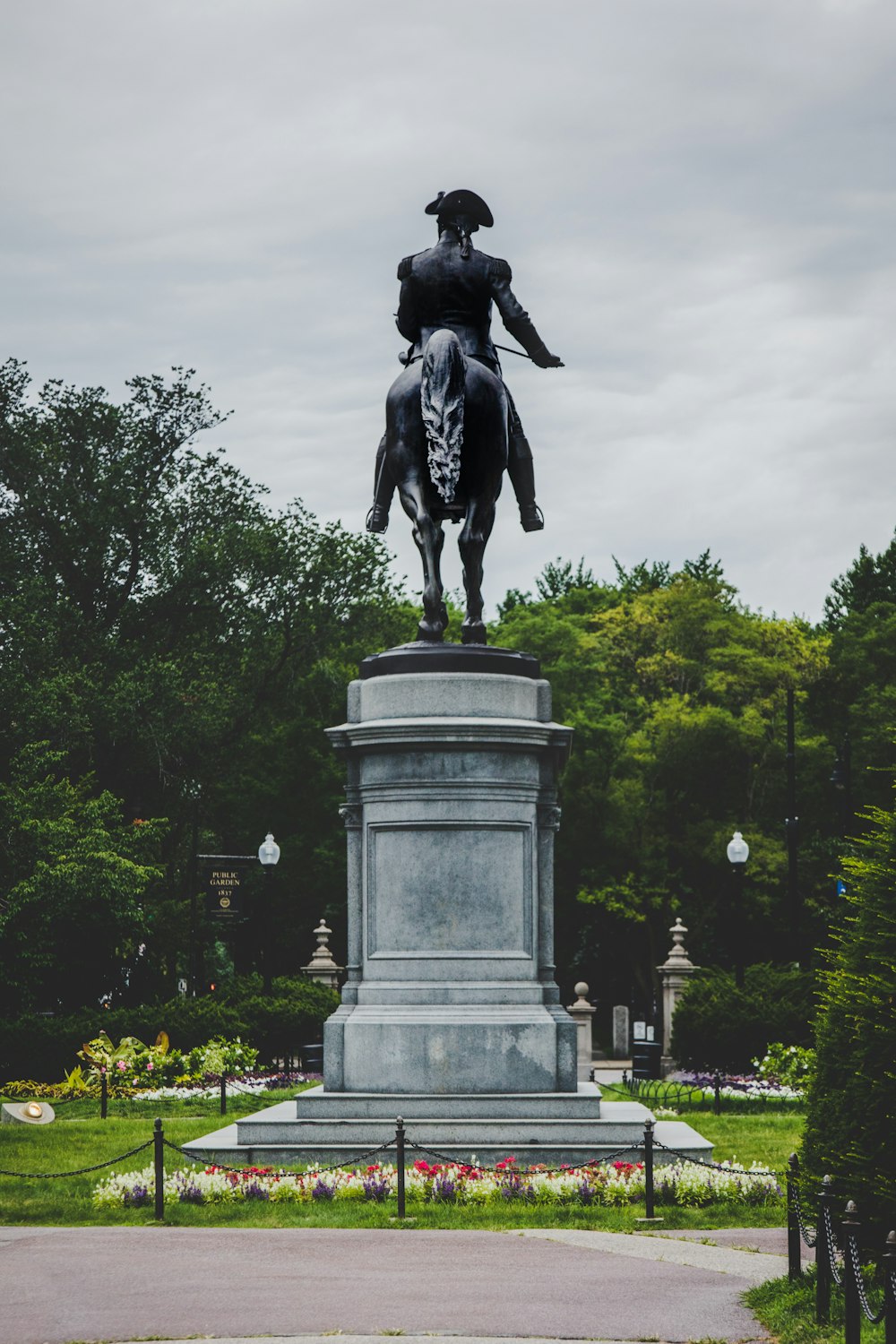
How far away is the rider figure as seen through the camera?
17781mm

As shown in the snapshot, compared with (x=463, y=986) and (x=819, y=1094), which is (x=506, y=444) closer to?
(x=463, y=986)

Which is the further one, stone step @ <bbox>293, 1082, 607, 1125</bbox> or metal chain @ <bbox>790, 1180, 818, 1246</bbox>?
stone step @ <bbox>293, 1082, 607, 1125</bbox>

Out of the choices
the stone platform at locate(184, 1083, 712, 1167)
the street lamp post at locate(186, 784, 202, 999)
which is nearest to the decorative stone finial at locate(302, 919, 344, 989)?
the street lamp post at locate(186, 784, 202, 999)

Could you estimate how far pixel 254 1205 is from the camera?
14.1m

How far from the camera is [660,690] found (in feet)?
197

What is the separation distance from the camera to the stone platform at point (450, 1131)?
15.1 metres

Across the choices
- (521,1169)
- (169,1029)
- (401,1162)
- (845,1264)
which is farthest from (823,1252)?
(169,1029)

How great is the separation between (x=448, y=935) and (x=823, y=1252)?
728 cm

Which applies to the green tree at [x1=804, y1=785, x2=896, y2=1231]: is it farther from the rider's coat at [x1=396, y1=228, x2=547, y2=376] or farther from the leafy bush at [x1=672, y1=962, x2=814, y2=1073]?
the leafy bush at [x1=672, y1=962, x2=814, y2=1073]

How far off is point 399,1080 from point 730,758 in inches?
1637

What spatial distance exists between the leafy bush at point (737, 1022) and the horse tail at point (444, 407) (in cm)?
1552

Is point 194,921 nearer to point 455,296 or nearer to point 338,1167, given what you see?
point 455,296

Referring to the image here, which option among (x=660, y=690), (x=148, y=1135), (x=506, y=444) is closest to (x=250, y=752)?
(x=660, y=690)

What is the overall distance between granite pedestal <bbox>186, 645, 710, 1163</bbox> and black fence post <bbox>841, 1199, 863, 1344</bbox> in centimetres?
709
